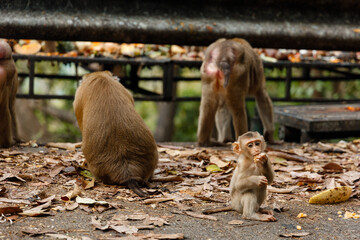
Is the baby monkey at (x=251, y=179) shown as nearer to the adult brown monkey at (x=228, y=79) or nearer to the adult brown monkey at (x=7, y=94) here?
the adult brown monkey at (x=228, y=79)

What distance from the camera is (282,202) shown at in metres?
4.73

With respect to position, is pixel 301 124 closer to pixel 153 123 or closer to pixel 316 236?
pixel 316 236

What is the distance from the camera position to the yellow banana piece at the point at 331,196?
4.62 metres

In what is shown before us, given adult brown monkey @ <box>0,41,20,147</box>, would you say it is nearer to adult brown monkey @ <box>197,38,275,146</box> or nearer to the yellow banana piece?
adult brown monkey @ <box>197,38,275,146</box>

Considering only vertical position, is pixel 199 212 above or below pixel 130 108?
below

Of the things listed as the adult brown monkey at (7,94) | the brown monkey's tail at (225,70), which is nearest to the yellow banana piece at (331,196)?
the brown monkey's tail at (225,70)

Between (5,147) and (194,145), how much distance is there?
2199 mm

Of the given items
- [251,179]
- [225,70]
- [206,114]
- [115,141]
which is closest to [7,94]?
[115,141]

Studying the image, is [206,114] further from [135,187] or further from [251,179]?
[251,179]

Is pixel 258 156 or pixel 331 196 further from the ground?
pixel 258 156

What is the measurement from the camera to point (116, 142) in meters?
5.01

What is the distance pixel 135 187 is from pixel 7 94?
2.28m

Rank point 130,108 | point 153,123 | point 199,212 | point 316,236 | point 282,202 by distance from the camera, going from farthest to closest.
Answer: point 153,123, point 130,108, point 282,202, point 199,212, point 316,236

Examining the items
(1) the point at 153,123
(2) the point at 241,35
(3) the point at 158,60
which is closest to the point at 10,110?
(3) the point at 158,60
